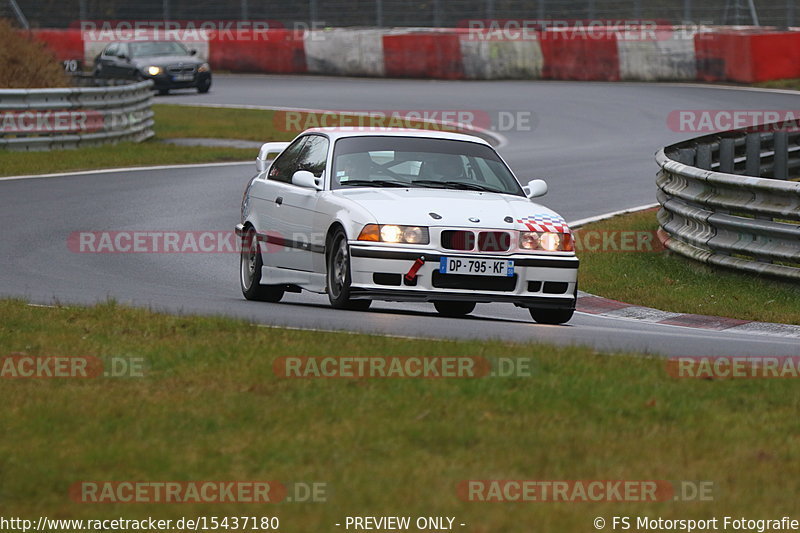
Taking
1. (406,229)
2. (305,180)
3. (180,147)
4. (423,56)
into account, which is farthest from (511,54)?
(406,229)

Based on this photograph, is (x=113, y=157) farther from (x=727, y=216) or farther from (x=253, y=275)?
(x=727, y=216)

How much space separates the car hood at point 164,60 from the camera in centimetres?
4203

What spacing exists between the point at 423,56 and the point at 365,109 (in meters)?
8.10

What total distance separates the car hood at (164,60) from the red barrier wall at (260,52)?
3.74 metres

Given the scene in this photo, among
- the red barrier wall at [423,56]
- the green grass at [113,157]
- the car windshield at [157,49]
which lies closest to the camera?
the green grass at [113,157]

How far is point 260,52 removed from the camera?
46.2m

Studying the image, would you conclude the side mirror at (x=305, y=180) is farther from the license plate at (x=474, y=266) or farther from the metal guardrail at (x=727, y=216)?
the metal guardrail at (x=727, y=216)

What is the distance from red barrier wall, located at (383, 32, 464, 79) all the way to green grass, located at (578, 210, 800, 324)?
84.0ft

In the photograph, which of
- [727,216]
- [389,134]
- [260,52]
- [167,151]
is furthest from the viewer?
[260,52]

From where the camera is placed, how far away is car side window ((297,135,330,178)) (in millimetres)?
11664

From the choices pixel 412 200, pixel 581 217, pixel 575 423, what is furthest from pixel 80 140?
pixel 575 423

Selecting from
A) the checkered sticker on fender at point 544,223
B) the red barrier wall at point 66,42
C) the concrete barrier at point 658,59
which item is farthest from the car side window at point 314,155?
the red barrier wall at point 66,42

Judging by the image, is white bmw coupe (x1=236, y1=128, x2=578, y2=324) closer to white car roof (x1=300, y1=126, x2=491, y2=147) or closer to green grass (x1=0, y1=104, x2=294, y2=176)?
white car roof (x1=300, y1=126, x2=491, y2=147)

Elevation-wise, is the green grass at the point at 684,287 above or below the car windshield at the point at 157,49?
above
